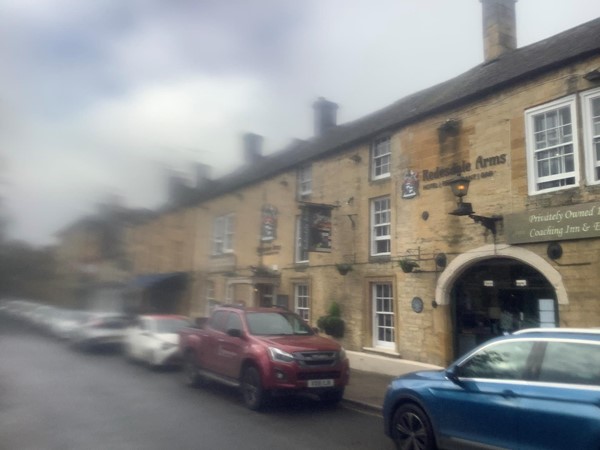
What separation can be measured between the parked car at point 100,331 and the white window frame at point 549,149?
7.88m

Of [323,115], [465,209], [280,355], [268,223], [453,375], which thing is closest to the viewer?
[453,375]

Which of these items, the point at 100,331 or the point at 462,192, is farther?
the point at 462,192

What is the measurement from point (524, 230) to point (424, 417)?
5564 mm

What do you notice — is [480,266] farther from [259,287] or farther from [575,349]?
[259,287]

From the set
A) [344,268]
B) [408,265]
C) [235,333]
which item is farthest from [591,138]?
[235,333]

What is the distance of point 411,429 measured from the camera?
5.72 m

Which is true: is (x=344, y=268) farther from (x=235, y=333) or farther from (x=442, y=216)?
(x=235, y=333)

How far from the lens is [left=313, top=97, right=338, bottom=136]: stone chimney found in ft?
64.2

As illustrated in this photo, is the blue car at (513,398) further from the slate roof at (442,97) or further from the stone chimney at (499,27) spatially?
the stone chimney at (499,27)

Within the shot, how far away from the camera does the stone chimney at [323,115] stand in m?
19.6

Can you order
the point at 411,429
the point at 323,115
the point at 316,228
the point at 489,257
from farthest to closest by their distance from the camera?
the point at 323,115, the point at 316,228, the point at 489,257, the point at 411,429

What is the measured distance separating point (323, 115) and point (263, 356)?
13.1 metres

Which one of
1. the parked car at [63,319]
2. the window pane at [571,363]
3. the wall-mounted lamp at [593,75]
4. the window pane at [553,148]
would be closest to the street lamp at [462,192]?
the window pane at [553,148]

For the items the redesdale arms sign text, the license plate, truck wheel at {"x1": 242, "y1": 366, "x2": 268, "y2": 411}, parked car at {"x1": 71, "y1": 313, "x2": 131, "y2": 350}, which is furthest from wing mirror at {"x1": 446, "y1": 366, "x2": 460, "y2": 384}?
the redesdale arms sign text
